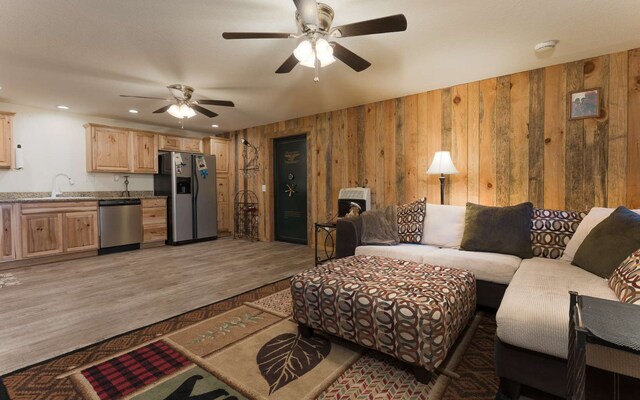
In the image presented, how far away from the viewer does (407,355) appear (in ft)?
5.11

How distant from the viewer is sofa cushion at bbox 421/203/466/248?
9.97ft

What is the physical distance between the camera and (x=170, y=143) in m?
5.68

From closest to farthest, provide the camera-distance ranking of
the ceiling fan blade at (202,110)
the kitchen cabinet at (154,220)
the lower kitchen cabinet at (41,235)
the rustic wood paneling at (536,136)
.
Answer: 1. the rustic wood paneling at (536,136)
2. the ceiling fan blade at (202,110)
3. the lower kitchen cabinet at (41,235)
4. the kitchen cabinet at (154,220)

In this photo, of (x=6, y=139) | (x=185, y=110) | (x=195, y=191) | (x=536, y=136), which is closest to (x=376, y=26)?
(x=536, y=136)

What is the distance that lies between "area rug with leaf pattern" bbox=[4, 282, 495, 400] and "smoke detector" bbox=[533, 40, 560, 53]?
2.44m

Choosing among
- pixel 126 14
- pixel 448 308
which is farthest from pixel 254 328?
pixel 126 14

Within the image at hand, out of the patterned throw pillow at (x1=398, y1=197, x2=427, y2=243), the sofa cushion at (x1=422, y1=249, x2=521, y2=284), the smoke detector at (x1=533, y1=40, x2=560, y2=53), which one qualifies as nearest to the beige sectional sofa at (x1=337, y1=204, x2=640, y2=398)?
the sofa cushion at (x1=422, y1=249, x2=521, y2=284)

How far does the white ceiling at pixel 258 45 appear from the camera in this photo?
6.65 feet

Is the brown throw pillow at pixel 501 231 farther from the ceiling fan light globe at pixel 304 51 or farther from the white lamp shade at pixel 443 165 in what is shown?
the ceiling fan light globe at pixel 304 51

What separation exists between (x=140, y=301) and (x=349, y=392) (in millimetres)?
2188

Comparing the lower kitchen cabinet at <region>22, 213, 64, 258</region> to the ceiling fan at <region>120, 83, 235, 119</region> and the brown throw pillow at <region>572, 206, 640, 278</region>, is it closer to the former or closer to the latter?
the ceiling fan at <region>120, 83, 235, 119</region>

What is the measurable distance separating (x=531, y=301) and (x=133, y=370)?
2.19m

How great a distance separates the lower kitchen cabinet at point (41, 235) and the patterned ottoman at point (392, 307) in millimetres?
4255

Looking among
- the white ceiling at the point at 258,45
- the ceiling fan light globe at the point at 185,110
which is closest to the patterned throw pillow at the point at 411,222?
the white ceiling at the point at 258,45
